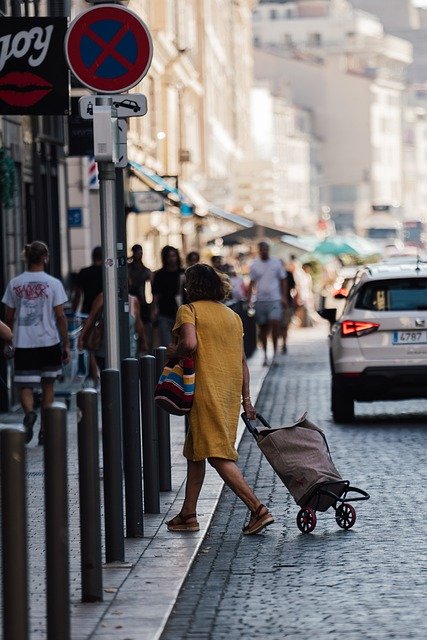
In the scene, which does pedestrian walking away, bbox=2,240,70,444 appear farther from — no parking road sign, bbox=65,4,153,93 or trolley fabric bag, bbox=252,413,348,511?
trolley fabric bag, bbox=252,413,348,511

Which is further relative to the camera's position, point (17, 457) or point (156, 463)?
point (156, 463)

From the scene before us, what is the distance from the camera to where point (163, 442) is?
491 inches

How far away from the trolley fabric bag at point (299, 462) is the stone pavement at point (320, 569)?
20 cm

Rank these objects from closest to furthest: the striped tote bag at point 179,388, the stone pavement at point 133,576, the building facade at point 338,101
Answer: the stone pavement at point 133,576, the striped tote bag at point 179,388, the building facade at point 338,101

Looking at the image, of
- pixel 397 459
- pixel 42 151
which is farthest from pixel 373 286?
pixel 42 151

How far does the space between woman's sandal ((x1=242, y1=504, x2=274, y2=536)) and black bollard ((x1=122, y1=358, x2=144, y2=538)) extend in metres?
0.66

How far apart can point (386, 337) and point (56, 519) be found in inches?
450

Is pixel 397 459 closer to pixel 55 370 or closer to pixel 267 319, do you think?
pixel 55 370

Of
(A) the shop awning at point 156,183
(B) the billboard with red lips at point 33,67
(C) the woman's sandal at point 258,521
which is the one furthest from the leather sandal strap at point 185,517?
(A) the shop awning at point 156,183

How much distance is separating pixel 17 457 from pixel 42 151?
1808cm

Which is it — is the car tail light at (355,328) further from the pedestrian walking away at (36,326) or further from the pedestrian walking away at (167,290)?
the pedestrian walking away at (167,290)

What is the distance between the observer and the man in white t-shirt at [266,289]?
29531mm

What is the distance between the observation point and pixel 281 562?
988 cm

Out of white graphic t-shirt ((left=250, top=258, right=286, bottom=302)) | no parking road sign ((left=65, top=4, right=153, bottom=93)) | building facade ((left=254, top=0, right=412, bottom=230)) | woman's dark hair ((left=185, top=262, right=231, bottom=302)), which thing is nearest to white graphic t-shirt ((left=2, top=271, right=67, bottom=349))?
no parking road sign ((left=65, top=4, right=153, bottom=93))
